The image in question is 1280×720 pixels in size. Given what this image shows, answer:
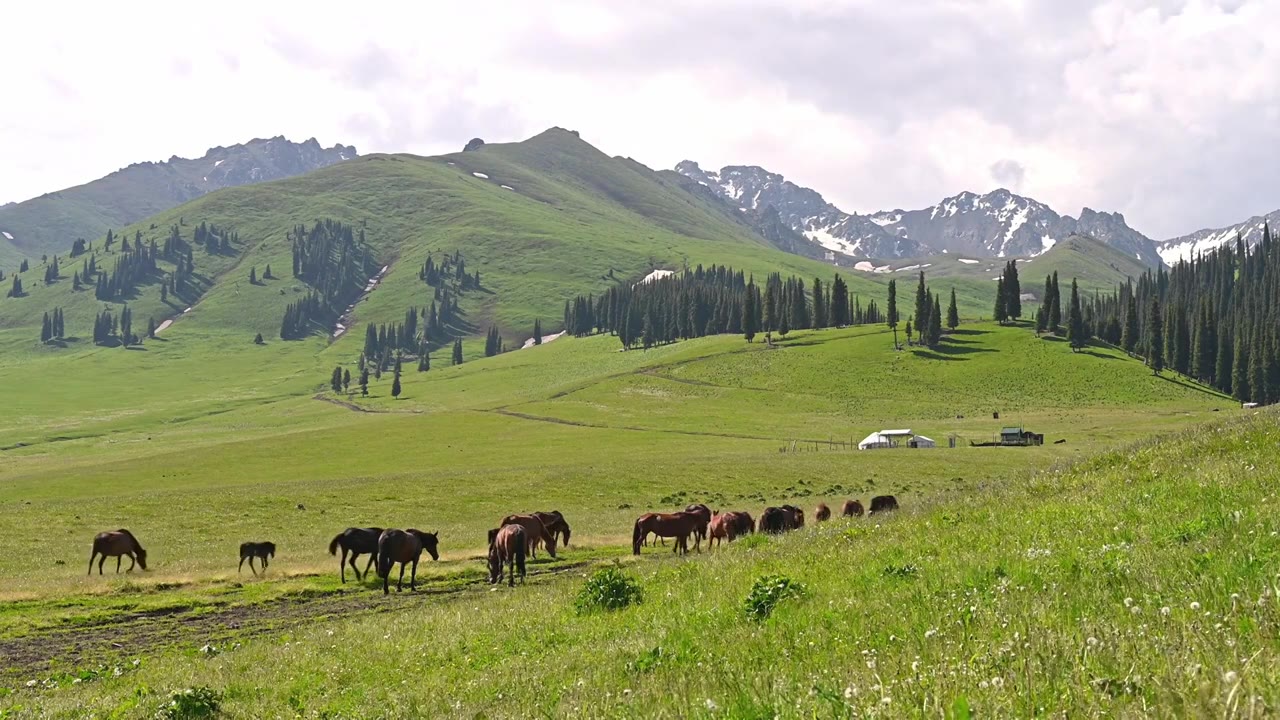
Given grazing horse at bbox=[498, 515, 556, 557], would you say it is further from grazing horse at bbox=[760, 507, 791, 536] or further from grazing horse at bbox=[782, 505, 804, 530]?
grazing horse at bbox=[782, 505, 804, 530]

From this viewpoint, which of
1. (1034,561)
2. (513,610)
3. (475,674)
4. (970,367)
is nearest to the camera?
(1034,561)

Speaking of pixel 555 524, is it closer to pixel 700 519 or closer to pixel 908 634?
pixel 700 519

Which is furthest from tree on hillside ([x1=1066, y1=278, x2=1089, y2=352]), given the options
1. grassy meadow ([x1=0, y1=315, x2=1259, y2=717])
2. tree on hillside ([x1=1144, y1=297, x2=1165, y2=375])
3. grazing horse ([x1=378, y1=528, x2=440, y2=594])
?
grazing horse ([x1=378, y1=528, x2=440, y2=594])

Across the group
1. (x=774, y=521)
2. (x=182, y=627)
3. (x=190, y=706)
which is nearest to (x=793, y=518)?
(x=774, y=521)

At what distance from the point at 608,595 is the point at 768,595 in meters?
4.72

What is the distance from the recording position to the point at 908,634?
742cm

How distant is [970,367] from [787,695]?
170 m

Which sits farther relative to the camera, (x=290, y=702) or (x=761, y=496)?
(x=761, y=496)

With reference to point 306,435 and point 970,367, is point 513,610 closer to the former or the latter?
point 306,435

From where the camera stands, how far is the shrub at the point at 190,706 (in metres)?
10.4

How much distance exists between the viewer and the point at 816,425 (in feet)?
406

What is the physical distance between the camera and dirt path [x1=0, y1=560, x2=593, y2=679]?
18.6 meters

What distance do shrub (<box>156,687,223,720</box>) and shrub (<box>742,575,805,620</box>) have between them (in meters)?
7.27

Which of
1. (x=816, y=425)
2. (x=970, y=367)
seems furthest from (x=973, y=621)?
(x=970, y=367)
